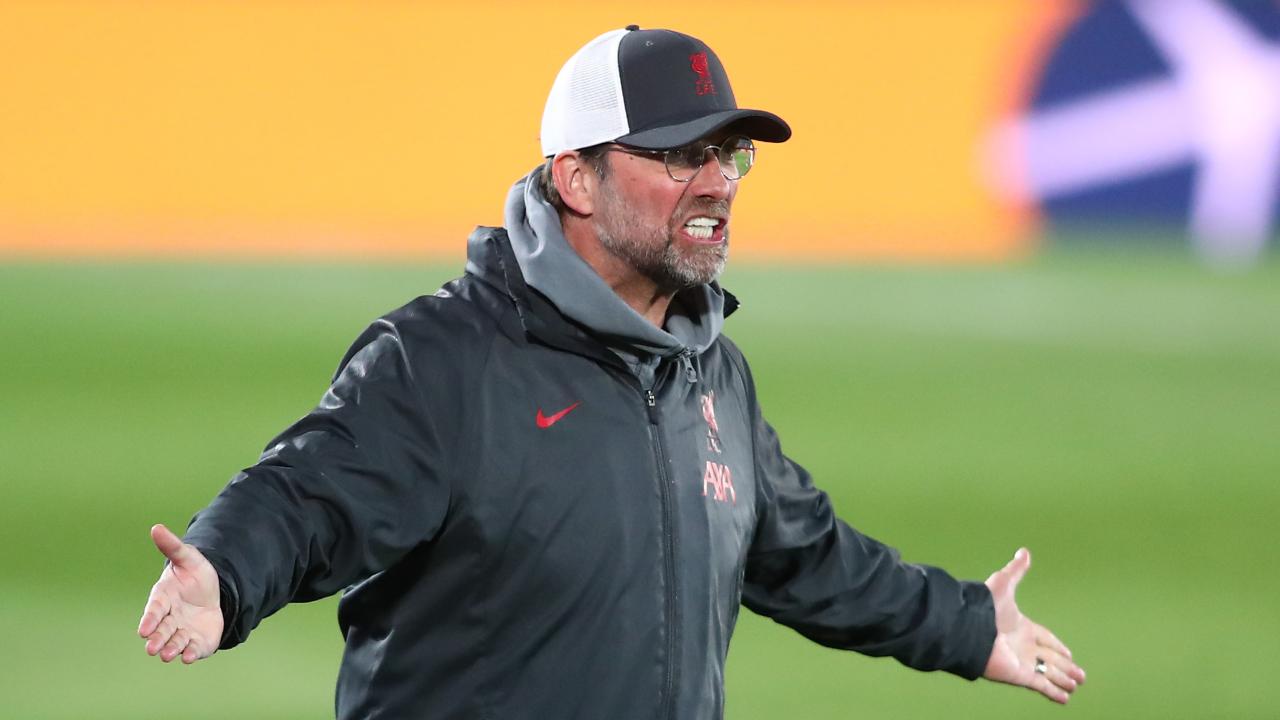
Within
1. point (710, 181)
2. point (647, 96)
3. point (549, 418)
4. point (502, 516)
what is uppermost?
point (647, 96)

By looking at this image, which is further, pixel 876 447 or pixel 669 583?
pixel 876 447

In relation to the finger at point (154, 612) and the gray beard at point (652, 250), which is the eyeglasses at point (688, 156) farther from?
the finger at point (154, 612)

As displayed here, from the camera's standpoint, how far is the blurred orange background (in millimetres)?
10438

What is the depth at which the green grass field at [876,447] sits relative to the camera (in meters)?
5.75

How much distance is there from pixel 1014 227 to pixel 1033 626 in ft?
23.9

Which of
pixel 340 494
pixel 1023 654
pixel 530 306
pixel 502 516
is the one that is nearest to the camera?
pixel 340 494

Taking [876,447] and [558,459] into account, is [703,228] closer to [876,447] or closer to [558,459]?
[558,459]

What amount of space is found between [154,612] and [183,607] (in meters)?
0.06

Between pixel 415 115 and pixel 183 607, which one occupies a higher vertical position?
pixel 415 115

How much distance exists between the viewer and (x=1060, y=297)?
33.2 feet

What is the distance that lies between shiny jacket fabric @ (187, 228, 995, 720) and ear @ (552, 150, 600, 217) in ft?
0.48

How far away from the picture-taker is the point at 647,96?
2949 millimetres

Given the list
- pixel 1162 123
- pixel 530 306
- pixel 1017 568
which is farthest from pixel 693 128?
A: pixel 1162 123

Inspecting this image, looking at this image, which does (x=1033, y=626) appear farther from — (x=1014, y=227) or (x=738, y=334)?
(x=1014, y=227)
